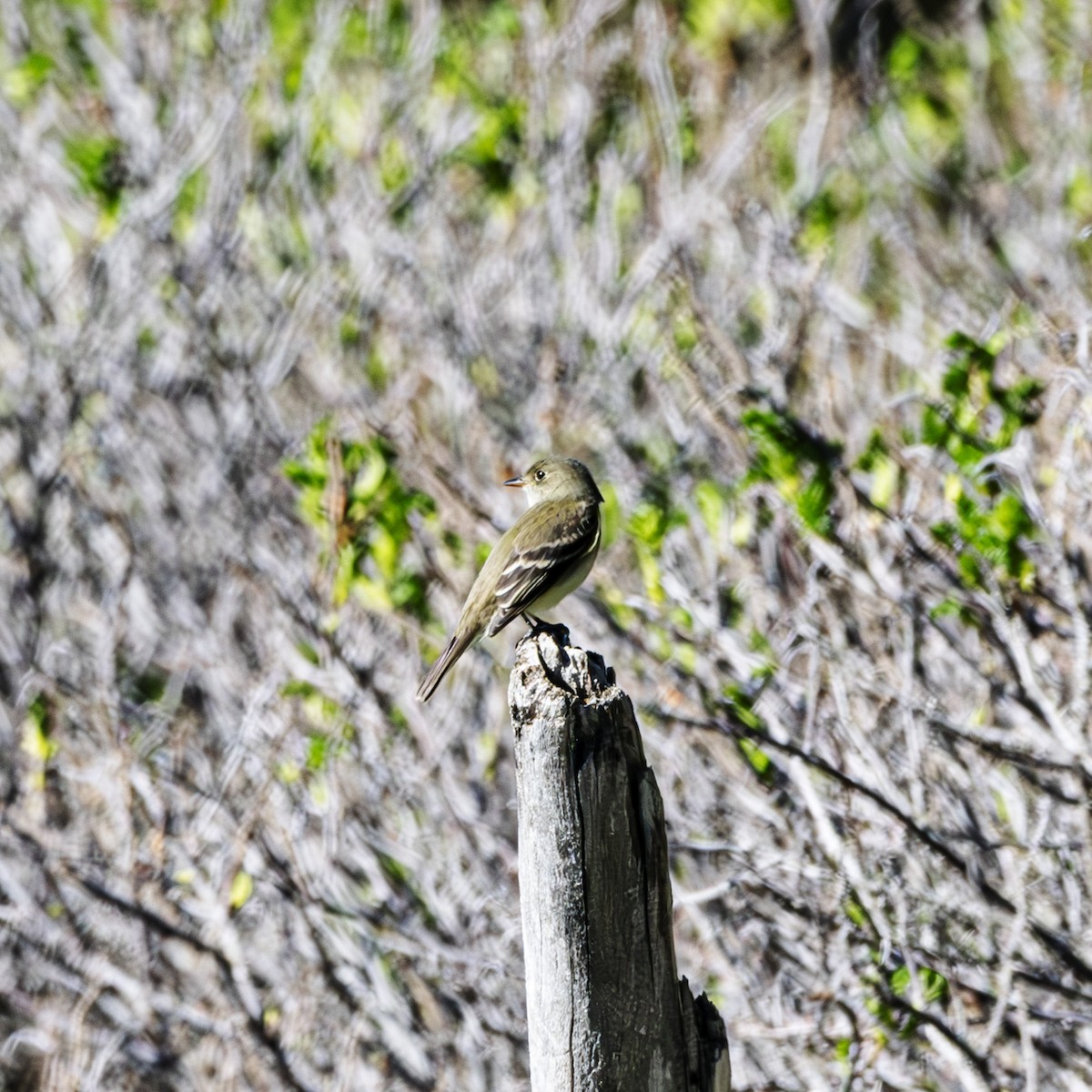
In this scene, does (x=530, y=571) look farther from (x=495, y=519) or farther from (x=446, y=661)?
(x=495, y=519)

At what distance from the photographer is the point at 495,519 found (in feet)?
20.1

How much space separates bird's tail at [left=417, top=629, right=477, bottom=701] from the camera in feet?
16.5

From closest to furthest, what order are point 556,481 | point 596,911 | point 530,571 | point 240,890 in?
point 596,911
point 530,571
point 556,481
point 240,890

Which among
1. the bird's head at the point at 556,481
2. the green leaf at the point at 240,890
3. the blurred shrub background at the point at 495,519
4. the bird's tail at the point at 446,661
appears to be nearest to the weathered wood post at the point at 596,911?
the blurred shrub background at the point at 495,519

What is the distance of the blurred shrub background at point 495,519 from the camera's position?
16.8ft

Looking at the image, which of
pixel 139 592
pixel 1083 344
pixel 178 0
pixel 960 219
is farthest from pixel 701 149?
pixel 1083 344

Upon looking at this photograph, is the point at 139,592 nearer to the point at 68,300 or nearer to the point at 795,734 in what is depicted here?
the point at 68,300

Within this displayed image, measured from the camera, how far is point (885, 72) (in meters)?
9.23

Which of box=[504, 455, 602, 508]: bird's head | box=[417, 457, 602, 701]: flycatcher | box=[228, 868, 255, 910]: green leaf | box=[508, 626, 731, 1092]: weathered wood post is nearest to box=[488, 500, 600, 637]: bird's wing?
box=[417, 457, 602, 701]: flycatcher

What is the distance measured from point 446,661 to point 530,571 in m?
0.37

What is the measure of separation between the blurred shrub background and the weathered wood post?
148 cm

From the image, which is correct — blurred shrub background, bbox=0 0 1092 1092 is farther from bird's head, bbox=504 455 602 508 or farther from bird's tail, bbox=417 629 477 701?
bird's tail, bbox=417 629 477 701

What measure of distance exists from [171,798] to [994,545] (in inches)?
124

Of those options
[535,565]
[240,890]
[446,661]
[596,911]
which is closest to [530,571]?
[535,565]
